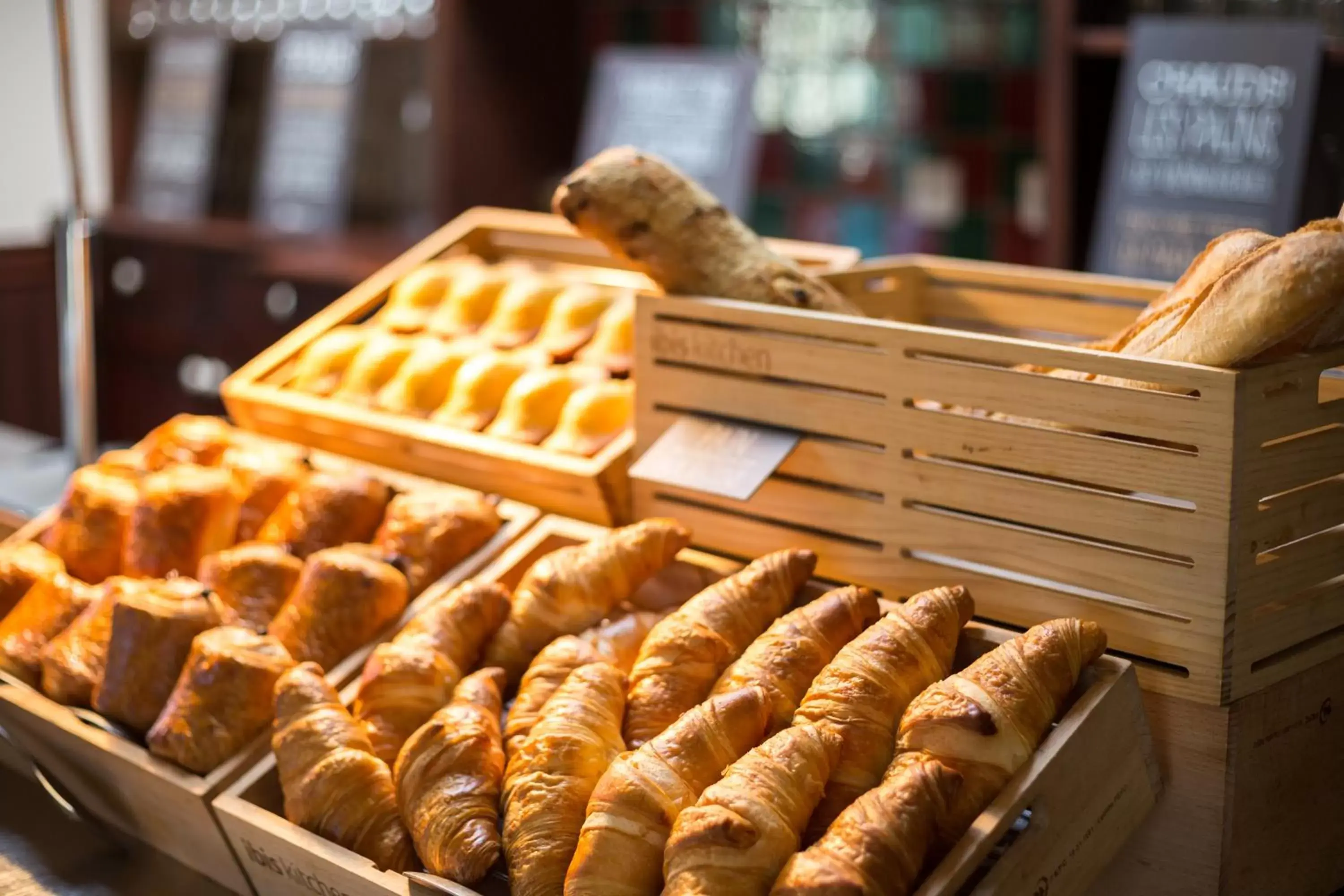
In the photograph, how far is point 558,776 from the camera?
4.27 ft

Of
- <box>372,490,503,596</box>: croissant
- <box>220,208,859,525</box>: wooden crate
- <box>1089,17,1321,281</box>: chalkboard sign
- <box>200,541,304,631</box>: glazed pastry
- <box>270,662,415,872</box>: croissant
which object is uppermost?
<box>1089,17,1321,281</box>: chalkboard sign

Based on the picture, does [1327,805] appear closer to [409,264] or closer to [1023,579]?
[1023,579]

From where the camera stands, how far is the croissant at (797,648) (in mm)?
1351

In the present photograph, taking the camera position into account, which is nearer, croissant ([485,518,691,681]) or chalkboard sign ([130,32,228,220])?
croissant ([485,518,691,681])

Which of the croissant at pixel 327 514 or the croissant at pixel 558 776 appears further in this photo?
the croissant at pixel 327 514

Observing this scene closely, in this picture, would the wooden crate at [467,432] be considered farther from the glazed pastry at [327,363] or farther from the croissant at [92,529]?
the croissant at [92,529]

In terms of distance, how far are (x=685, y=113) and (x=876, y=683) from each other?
293cm

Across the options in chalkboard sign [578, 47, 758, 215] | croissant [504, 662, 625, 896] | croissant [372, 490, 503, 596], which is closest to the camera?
croissant [504, 662, 625, 896]

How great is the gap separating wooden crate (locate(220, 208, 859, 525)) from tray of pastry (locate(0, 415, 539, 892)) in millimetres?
42

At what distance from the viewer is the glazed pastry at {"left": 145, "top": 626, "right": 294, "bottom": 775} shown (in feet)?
4.95

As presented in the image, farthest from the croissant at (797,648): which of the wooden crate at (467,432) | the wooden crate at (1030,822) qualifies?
the wooden crate at (467,432)

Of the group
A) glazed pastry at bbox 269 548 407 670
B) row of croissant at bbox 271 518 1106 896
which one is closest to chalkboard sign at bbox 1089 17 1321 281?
row of croissant at bbox 271 518 1106 896

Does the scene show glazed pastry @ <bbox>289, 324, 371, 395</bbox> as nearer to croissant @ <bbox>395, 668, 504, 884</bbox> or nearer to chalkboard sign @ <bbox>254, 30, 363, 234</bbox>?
croissant @ <bbox>395, 668, 504, 884</bbox>

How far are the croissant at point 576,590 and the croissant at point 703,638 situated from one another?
0.11 metres
